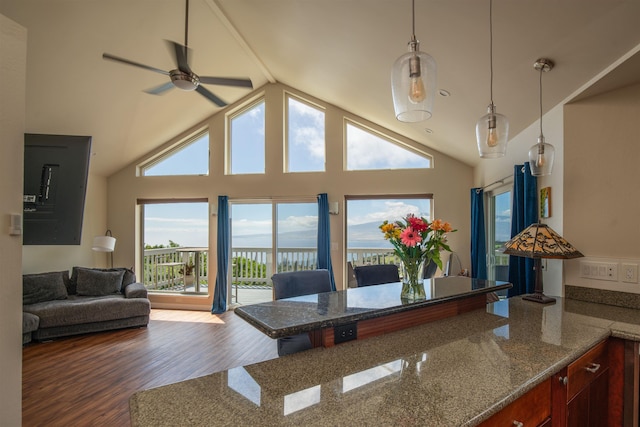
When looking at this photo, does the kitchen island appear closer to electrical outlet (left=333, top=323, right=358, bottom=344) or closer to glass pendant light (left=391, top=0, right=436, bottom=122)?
electrical outlet (left=333, top=323, right=358, bottom=344)

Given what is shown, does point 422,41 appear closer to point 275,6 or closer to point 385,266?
point 275,6

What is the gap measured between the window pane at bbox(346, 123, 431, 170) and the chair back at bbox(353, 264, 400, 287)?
98.0 inches

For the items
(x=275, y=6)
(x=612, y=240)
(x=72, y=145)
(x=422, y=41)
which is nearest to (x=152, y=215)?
(x=72, y=145)

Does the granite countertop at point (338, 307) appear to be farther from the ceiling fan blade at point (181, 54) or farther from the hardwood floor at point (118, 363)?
the ceiling fan blade at point (181, 54)

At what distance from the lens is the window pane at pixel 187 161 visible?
18.3 feet

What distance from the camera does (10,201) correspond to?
1.51 metres

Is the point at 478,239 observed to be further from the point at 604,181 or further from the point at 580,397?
the point at 580,397

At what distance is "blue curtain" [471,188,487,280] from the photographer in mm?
3963

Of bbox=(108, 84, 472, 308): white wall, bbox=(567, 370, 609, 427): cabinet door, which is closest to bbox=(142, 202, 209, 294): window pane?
bbox=(108, 84, 472, 308): white wall

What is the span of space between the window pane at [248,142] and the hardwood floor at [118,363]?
255 centimetres

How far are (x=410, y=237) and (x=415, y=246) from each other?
0.08 m

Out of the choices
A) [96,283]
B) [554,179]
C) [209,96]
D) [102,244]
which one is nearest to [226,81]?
[209,96]

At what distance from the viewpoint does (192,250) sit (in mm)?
5672

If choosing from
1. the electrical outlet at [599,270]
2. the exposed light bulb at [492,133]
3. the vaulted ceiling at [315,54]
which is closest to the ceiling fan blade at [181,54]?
the vaulted ceiling at [315,54]
